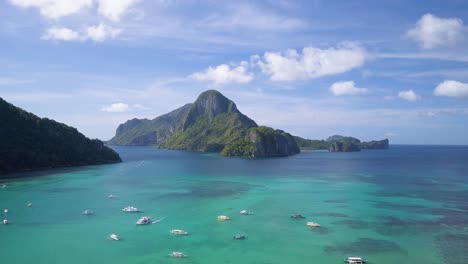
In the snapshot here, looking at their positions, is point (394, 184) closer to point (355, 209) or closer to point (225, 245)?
point (355, 209)

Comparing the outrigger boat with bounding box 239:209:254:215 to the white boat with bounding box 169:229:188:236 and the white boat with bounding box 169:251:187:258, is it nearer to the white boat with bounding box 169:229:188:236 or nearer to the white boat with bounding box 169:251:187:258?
the white boat with bounding box 169:229:188:236

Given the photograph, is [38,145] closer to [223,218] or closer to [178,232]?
[223,218]

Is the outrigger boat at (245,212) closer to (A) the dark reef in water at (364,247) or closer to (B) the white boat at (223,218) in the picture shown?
(B) the white boat at (223,218)

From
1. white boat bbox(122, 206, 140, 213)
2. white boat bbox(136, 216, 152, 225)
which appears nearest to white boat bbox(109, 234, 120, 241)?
white boat bbox(136, 216, 152, 225)

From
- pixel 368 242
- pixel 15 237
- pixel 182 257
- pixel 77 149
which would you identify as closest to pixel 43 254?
pixel 15 237

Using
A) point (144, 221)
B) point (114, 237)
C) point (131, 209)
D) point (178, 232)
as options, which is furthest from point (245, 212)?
point (114, 237)

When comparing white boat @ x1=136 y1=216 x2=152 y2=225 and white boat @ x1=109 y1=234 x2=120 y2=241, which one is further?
white boat @ x1=136 y1=216 x2=152 y2=225

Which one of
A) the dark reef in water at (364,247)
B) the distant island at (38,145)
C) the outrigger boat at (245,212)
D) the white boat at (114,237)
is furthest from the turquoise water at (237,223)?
the distant island at (38,145)
